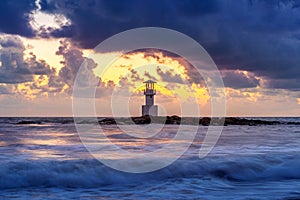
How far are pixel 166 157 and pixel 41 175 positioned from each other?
3.89 metres

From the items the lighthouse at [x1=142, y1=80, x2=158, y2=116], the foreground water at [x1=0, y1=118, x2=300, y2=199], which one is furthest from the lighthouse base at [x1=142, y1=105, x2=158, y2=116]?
the foreground water at [x1=0, y1=118, x2=300, y2=199]

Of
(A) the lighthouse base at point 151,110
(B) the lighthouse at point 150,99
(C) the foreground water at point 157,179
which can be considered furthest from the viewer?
(A) the lighthouse base at point 151,110

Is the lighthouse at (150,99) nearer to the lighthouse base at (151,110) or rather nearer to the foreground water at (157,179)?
the lighthouse base at (151,110)

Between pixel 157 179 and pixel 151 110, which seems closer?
pixel 157 179

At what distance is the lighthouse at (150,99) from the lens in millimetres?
39875

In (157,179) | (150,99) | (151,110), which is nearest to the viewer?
(157,179)

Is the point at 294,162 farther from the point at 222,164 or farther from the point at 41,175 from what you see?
the point at 41,175

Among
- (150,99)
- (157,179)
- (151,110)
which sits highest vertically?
(150,99)

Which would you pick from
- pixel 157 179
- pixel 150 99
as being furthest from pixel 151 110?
pixel 157 179

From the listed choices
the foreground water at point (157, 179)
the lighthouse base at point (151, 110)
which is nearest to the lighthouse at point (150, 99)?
the lighthouse base at point (151, 110)

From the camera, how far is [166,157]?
36.9 feet

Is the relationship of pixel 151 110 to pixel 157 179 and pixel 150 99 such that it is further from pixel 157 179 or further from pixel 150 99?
pixel 157 179

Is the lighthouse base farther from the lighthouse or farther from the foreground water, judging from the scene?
the foreground water

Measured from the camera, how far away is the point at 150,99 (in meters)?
40.5
